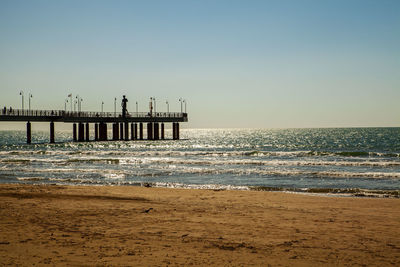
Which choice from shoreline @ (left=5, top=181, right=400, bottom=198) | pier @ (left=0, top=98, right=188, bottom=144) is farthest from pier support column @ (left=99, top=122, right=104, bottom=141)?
shoreline @ (left=5, top=181, right=400, bottom=198)

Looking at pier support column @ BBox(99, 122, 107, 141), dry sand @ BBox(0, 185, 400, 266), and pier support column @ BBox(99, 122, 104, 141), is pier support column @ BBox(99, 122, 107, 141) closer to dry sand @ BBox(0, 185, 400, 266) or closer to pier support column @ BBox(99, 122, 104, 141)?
pier support column @ BBox(99, 122, 104, 141)

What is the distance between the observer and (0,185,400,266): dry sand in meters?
7.36

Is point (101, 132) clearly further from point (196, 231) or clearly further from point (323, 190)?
point (196, 231)

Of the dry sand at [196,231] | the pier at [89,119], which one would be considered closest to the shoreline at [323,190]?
the dry sand at [196,231]

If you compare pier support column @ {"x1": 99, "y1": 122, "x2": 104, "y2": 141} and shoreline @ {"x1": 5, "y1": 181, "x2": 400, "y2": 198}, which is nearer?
shoreline @ {"x1": 5, "y1": 181, "x2": 400, "y2": 198}

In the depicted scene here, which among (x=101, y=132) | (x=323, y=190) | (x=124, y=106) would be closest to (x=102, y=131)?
(x=101, y=132)

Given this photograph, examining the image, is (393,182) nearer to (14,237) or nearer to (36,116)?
(14,237)

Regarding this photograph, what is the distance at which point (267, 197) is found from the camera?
52.4 feet

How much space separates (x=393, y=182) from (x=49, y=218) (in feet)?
58.3

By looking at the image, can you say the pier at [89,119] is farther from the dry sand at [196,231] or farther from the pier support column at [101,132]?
the dry sand at [196,231]

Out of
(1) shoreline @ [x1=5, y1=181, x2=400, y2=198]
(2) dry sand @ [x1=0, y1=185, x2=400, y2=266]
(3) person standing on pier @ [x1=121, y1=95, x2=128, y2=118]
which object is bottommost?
(1) shoreline @ [x1=5, y1=181, x2=400, y2=198]

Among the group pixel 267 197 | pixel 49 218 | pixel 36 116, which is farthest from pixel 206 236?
pixel 36 116

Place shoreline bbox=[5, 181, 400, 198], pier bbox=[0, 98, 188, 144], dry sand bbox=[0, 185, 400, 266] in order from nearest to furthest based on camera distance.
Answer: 1. dry sand bbox=[0, 185, 400, 266]
2. shoreline bbox=[5, 181, 400, 198]
3. pier bbox=[0, 98, 188, 144]

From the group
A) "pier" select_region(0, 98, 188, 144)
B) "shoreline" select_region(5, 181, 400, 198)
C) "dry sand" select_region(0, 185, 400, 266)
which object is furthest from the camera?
"pier" select_region(0, 98, 188, 144)
